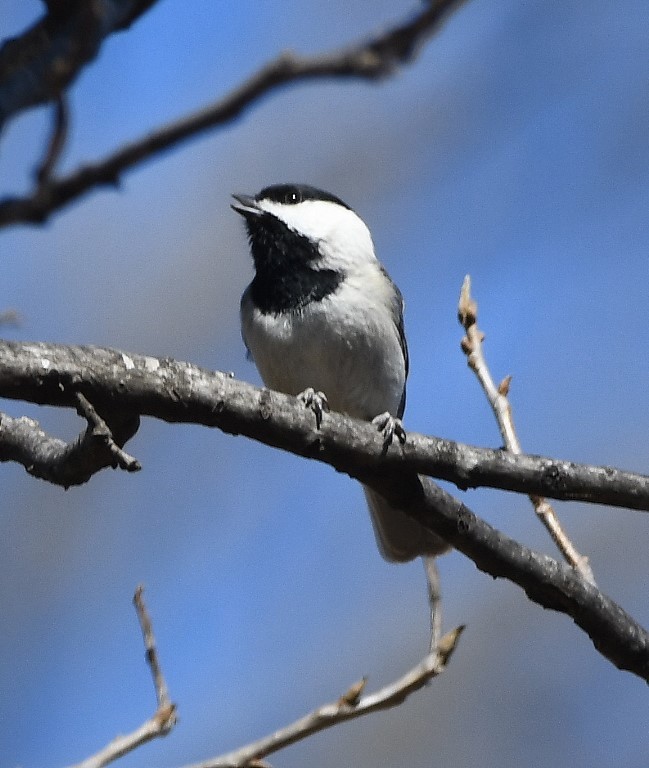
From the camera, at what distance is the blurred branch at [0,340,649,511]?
254 cm

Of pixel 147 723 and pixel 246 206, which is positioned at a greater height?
pixel 246 206

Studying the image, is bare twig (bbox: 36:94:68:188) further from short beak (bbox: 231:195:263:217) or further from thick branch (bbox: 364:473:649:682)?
short beak (bbox: 231:195:263:217)

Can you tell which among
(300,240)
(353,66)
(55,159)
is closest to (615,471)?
(353,66)

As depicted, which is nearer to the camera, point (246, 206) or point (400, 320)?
point (400, 320)

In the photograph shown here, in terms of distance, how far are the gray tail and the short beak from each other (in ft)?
4.13

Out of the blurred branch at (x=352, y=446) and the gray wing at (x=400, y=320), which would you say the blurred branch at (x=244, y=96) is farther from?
the gray wing at (x=400, y=320)

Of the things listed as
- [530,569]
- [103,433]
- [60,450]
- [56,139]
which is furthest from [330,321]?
[56,139]

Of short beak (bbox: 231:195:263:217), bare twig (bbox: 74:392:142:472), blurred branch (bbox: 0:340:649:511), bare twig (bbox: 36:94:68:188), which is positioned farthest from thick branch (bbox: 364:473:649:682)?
short beak (bbox: 231:195:263:217)

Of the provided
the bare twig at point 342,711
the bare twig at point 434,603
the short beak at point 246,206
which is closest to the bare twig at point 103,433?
the bare twig at point 342,711

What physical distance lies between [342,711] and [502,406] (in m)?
1.33

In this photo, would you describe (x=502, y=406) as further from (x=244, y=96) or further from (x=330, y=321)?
(x=244, y=96)

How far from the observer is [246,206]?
476 cm

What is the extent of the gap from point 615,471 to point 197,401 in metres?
1.06

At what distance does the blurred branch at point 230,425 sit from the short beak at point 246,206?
80.2 inches
